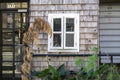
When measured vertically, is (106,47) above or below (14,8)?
below

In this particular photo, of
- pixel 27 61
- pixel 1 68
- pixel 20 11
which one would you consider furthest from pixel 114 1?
pixel 27 61

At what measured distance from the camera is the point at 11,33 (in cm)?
858

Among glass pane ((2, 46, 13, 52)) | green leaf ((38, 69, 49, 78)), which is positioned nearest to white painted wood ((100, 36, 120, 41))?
glass pane ((2, 46, 13, 52))

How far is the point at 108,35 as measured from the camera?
858 cm

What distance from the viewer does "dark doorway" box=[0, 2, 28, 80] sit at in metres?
8.52

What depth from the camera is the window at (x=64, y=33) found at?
7.90 meters

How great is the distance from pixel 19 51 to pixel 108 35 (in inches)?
95.7

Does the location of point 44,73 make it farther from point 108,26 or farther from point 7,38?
point 108,26

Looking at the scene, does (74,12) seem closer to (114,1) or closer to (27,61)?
(114,1)

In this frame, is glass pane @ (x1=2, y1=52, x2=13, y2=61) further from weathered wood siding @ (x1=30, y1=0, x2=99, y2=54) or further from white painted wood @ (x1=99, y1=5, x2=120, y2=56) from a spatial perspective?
white painted wood @ (x1=99, y1=5, x2=120, y2=56)

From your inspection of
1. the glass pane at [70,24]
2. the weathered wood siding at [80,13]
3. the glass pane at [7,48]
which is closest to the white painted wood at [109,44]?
the weathered wood siding at [80,13]

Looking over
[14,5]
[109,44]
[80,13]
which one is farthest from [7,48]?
[109,44]

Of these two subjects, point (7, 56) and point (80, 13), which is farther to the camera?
point (7, 56)

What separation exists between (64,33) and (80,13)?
64cm
